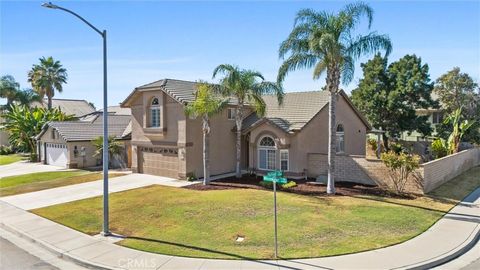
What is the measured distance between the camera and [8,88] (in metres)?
46.5

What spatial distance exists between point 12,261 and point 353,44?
16357 millimetres

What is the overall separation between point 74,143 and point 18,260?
2087 centimetres

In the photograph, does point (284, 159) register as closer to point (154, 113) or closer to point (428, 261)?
point (154, 113)

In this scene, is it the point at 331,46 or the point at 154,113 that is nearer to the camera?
the point at 331,46

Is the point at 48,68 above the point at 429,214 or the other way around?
above

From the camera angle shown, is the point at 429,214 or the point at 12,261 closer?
the point at 12,261

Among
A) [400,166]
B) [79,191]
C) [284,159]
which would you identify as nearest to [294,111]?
[284,159]

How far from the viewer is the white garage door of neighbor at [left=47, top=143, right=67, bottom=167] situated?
29.6 m

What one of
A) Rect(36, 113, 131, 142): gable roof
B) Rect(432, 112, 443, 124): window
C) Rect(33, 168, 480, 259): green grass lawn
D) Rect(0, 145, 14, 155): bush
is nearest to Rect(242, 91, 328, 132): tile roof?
Rect(33, 168, 480, 259): green grass lawn

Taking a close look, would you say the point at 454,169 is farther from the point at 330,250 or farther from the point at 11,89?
the point at 11,89

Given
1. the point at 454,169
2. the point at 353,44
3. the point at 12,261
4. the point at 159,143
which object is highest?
the point at 353,44

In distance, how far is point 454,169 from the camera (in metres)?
22.0

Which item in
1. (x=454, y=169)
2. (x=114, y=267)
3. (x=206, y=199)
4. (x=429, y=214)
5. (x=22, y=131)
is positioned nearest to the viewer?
(x=114, y=267)

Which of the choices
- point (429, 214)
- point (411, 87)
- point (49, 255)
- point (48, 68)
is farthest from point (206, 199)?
point (48, 68)
